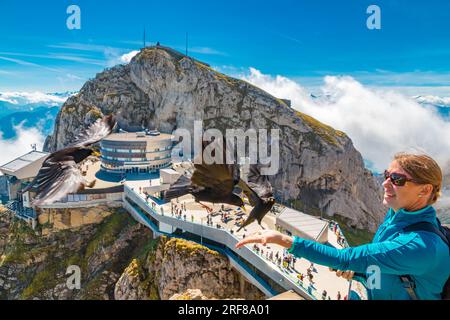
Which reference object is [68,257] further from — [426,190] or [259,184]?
[426,190]

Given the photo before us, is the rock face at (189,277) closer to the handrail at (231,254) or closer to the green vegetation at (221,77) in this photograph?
the handrail at (231,254)

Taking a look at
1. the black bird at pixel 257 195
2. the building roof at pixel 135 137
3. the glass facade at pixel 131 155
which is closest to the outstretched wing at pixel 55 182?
the black bird at pixel 257 195

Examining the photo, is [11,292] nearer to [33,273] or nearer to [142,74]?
[33,273]

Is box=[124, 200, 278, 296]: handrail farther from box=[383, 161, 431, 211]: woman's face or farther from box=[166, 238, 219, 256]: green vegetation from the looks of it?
box=[383, 161, 431, 211]: woman's face

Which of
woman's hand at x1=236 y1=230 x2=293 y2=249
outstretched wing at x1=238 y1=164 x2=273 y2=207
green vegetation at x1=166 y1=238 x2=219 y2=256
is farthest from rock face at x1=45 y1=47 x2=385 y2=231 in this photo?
woman's hand at x1=236 y1=230 x2=293 y2=249

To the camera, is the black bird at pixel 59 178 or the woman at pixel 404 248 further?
the black bird at pixel 59 178

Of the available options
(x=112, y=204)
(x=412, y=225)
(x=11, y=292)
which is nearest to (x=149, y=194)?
(x=112, y=204)
